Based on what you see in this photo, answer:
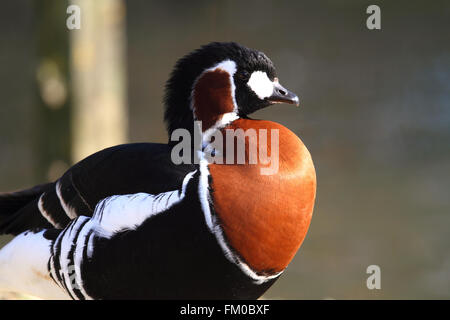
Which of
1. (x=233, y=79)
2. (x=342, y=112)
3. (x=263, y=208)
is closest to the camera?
(x=263, y=208)

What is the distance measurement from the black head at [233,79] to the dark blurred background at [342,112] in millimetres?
2246

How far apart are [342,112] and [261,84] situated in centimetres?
389

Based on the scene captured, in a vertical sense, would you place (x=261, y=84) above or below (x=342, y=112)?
above

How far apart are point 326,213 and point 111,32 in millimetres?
2416

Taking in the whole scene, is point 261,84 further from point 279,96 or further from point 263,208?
point 263,208

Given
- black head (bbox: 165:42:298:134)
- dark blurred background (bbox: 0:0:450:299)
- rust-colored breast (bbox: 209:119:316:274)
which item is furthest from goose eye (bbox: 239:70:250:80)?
dark blurred background (bbox: 0:0:450:299)

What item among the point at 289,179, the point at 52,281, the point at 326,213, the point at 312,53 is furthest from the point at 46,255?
the point at 312,53

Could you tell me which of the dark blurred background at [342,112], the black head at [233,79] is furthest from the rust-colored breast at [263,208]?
the dark blurred background at [342,112]

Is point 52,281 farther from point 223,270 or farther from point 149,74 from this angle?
point 149,74

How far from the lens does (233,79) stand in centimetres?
179

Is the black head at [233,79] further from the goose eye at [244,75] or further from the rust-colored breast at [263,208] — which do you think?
the rust-colored breast at [263,208]

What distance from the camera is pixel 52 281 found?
5.98 feet

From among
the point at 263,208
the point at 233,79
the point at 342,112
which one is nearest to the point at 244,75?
the point at 233,79

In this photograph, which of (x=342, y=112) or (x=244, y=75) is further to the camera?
(x=342, y=112)
